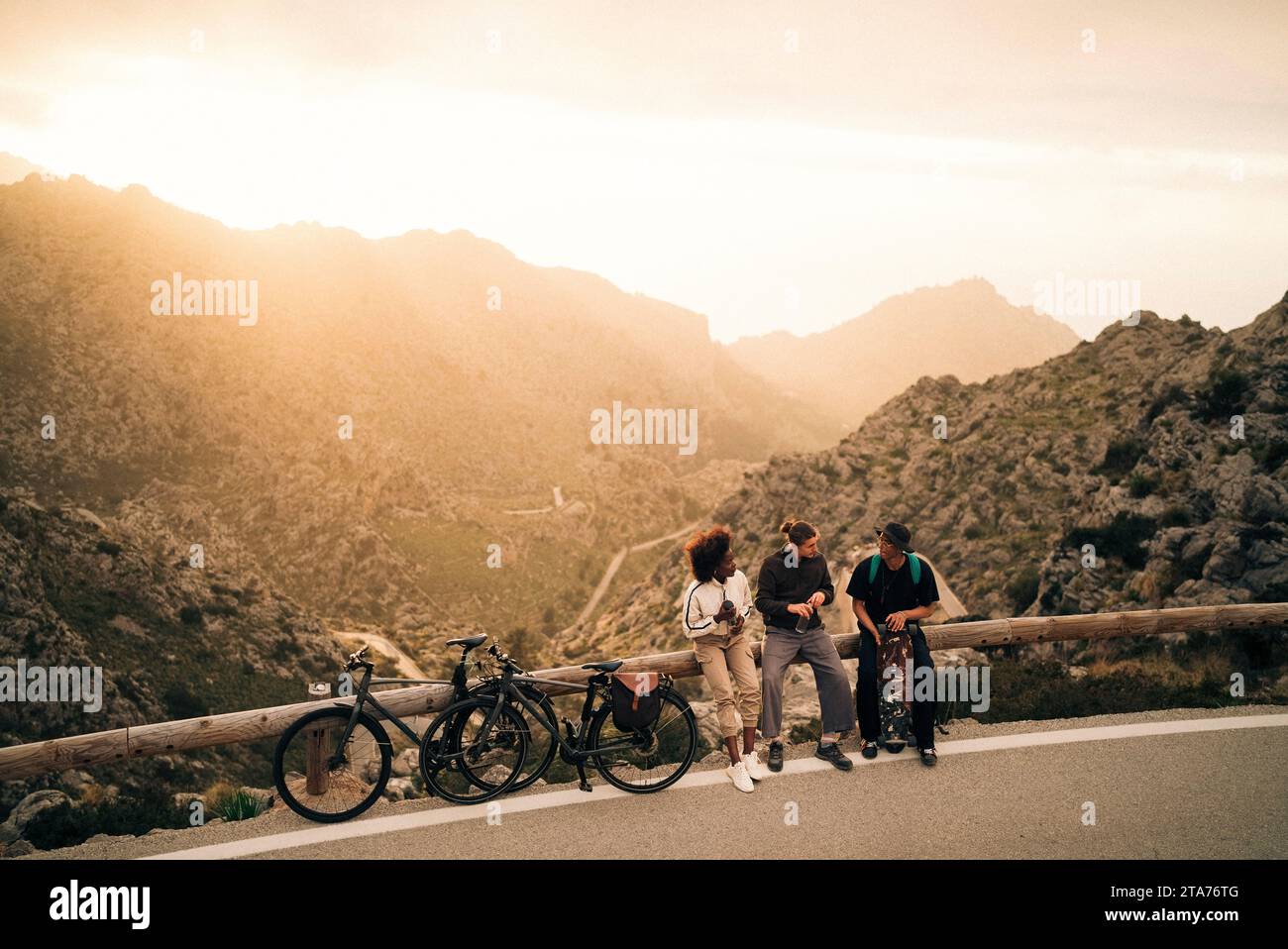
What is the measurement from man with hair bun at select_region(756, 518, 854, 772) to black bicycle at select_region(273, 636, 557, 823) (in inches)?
76.8

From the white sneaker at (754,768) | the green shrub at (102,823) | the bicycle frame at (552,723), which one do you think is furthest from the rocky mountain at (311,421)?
the white sneaker at (754,768)

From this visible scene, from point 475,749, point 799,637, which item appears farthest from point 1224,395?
point 475,749

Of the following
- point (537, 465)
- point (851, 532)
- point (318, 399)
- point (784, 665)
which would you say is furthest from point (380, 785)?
point (537, 465)

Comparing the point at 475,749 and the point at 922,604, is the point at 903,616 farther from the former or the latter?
the point at 475,749

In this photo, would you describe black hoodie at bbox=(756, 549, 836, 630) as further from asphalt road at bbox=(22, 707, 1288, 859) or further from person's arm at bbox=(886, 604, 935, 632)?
asphalt road at bbox=(22, 707, 1288, 859)

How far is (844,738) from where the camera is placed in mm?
8195

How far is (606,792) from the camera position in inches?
274

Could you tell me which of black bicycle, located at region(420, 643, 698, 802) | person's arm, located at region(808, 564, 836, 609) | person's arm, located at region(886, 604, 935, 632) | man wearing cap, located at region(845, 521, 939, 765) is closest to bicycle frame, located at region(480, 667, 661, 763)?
black bicycle, located at region(420, 643, 698, 802)

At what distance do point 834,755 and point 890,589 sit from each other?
5.00 ft

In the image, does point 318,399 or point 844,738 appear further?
point 318,399

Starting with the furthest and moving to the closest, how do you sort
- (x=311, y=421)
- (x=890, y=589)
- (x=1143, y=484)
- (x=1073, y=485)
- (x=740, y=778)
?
(x=311, y=421), (x=1073, y=485), (x=1143, y=484), (x=890, y=589), (x=740, y=778)

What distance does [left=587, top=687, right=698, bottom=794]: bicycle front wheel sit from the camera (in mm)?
6977
